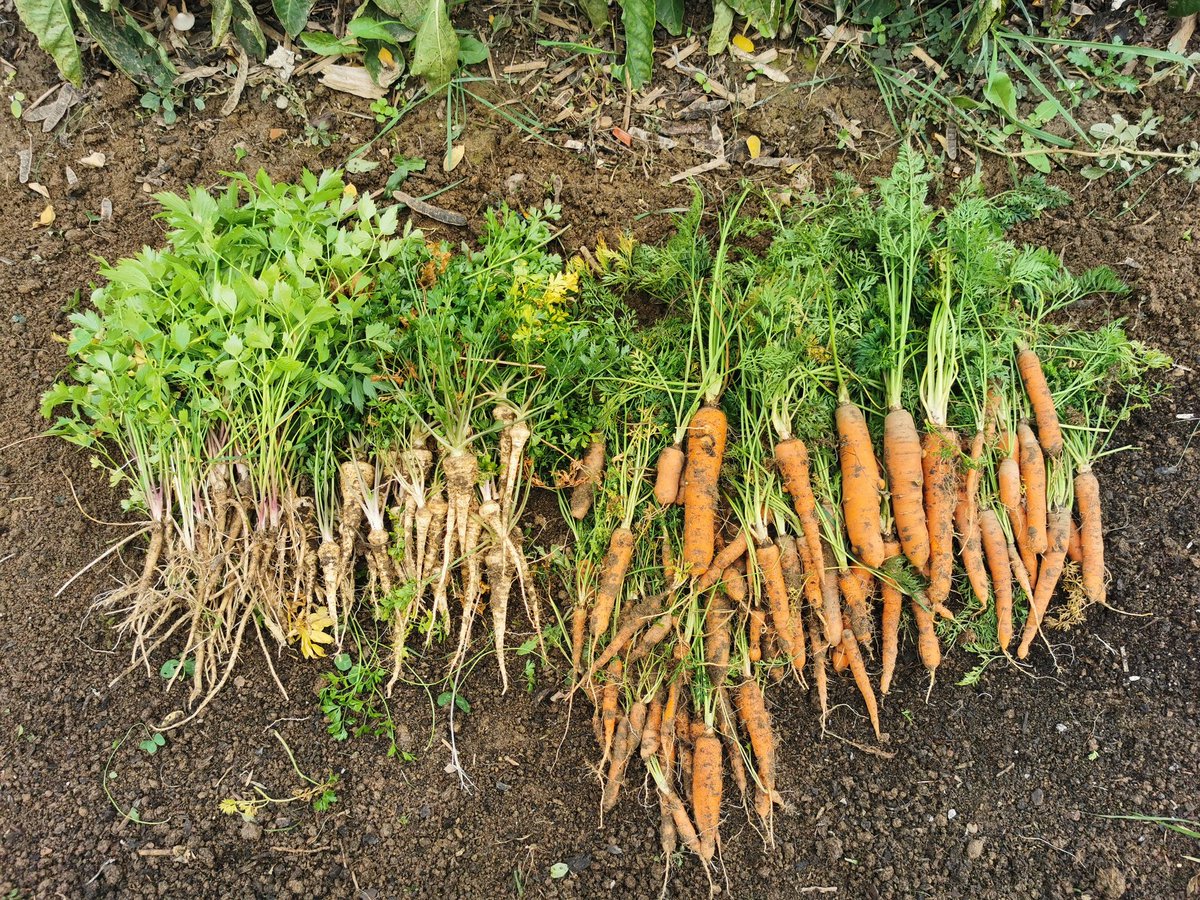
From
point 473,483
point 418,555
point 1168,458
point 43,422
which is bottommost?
point 1168,458

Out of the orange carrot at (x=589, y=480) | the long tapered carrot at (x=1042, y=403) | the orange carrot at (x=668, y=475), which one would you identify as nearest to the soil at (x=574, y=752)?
the long tapered carrot at (x=1042, y=403)

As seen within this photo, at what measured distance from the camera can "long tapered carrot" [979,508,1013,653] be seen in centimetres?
267

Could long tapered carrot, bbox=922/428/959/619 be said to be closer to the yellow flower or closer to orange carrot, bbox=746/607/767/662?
orange carrot, bbox=746/607/767/662

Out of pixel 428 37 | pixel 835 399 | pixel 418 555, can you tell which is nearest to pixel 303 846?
pixel 418 555

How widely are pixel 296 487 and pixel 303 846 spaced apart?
3.96 feet

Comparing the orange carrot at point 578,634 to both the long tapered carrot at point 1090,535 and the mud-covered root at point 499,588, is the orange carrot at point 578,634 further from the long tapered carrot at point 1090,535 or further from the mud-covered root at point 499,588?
the long tapered carrot at point 1090,535

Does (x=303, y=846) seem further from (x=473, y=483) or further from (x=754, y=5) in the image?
(x=754, y=5)

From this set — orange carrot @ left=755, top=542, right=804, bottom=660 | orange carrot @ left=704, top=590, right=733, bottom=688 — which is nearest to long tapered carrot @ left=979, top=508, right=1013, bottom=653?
orange carrot @ left=755, top=542, right=804, bottom=660

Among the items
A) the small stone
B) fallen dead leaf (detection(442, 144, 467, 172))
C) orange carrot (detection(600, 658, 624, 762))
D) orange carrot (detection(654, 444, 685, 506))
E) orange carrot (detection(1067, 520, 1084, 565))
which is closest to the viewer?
the small stone

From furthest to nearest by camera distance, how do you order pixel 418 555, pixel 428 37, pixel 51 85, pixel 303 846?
pixel 51 85, pixel 428 37, pixel 418 555, pixel 303 846

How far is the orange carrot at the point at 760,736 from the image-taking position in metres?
2.49

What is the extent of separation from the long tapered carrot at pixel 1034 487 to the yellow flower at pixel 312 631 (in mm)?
2509

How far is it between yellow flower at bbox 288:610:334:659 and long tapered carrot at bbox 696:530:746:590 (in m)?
1.30

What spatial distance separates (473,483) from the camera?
266 cm
